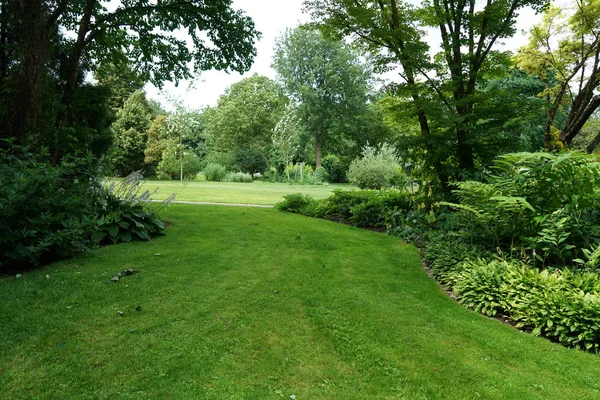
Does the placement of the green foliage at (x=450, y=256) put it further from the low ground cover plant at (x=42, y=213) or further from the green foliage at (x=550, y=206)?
the low ground cover plant at (x=42, y=213)

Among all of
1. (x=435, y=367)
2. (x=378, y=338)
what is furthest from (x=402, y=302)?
(x=435, y=367)

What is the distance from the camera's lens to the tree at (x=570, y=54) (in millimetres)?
9402

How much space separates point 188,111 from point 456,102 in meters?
20.3

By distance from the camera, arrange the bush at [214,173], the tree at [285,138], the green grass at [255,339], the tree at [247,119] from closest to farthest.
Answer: the green grass at [255,339], the bush at [214,173], the tree at [285,138], the tree at [247,119]

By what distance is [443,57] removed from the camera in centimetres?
640

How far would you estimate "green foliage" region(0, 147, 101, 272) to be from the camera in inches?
128

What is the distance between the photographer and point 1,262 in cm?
341

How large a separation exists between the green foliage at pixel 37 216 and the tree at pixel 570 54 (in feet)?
36.0

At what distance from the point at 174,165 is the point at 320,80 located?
16.4 meters

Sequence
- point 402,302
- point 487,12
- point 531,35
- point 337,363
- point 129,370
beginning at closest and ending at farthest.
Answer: point 129,370 < point 337,363 < point 402,302 < point 487,12 < point 531,35

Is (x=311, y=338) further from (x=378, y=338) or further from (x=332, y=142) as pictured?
(x=332, y=142)

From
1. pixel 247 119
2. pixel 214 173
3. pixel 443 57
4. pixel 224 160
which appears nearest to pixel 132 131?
pixel 224 160

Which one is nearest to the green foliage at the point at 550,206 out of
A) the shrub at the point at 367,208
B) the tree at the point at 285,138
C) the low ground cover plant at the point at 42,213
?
the shrub at the point at 367,208

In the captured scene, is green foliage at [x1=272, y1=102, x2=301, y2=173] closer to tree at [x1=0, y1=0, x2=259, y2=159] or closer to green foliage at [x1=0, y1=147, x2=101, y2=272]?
tree at [x1=0, y1=0, x2=259, y2=159]
